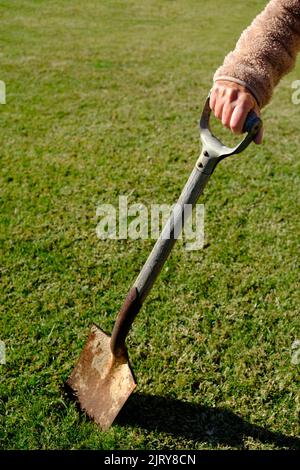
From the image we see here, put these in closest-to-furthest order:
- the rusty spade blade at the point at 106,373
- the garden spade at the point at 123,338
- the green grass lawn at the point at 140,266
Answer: the garden spade at the point at 123,338, the rusty spade blade at the point at 106,373, the green grass lawn at the point at 140,266

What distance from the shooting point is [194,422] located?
2.51m

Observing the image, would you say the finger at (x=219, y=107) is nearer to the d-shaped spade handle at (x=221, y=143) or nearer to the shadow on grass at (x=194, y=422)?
the d-shaped spade handle at (x=221, y=143)

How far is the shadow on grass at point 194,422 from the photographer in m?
2.45

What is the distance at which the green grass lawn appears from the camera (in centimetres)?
253

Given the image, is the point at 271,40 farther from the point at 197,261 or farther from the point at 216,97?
the point at 197,261

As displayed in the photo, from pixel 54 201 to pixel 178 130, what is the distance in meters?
1.90

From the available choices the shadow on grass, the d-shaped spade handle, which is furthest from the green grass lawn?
the d-shaped spade handle

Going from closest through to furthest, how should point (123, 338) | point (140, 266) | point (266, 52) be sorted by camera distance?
point (266, 52)
point (123, 338)
point (140, 266)

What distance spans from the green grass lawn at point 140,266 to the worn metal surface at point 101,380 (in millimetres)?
73

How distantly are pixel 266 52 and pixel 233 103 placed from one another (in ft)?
1.01

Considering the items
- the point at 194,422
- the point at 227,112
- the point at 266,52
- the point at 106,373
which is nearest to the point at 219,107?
the point at 227,112

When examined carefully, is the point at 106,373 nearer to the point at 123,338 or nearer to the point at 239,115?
the point at 123,338

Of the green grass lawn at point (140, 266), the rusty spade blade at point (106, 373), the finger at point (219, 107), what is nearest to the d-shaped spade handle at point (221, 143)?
the finger at point (219, 107)
